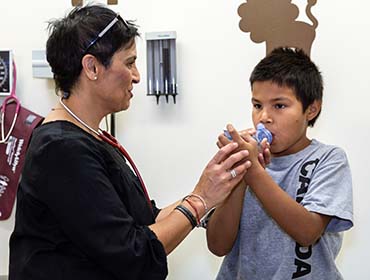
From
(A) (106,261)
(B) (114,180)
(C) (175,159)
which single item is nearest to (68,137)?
(B) (114,180)

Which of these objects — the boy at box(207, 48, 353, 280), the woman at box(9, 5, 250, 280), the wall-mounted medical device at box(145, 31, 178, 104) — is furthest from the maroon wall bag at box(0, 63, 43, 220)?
the boy at box(207, 48, 353, 280)

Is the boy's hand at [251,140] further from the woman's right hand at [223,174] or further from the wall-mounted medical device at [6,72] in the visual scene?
the wall-mounted medical device at [6,72]

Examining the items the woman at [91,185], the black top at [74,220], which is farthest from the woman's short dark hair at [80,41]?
the black top at [74,220]

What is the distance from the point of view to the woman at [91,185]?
88 centimetres

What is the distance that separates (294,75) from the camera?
1128mm

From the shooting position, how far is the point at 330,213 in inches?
39.9

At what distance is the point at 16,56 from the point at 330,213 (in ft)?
4.11

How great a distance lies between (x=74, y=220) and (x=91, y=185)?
74 millimetres

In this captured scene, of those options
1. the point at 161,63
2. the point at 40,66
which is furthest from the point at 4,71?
the point at 161,63

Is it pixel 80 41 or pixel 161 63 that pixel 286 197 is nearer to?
pixel 80 41

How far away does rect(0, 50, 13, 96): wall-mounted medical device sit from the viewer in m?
1.62

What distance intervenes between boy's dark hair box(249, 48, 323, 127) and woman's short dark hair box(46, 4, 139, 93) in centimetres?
36

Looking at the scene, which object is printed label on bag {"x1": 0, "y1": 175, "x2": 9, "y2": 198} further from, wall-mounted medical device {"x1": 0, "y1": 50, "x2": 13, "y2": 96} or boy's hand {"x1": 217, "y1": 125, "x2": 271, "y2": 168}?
boy's hand {"x1": 217, "y1": 125, "x2": 271, "y2": 168}

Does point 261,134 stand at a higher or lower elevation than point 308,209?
higher
